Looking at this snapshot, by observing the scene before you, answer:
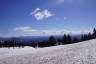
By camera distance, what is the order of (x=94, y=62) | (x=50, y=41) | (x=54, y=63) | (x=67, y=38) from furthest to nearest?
(x=67, y=38)
(x=50, y=41)
(x=54, y=63)
(x=94, y=62)

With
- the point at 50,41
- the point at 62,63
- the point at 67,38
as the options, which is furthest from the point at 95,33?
the point at 62,63

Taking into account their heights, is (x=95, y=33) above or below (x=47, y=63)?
above

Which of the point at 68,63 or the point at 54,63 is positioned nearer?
the point at 68,63

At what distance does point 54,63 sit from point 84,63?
291 cm

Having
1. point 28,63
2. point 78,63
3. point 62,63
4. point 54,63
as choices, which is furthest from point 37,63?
point 78,63

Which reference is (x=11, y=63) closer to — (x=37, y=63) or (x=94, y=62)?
(x=37, y=63)

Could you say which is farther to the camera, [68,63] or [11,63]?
[11,63]

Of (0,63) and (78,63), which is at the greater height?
(78,63)

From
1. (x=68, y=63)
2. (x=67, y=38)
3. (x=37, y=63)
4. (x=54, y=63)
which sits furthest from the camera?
(x=67, y=38)

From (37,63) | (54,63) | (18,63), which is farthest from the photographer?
(18,63)

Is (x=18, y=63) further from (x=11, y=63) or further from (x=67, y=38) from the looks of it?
(x=67, y=38)

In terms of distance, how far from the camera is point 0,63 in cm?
1263

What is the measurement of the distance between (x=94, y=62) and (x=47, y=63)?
14.3 ft

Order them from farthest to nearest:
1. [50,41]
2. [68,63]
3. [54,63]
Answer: [50,41]
[54,63]
[68,63]
